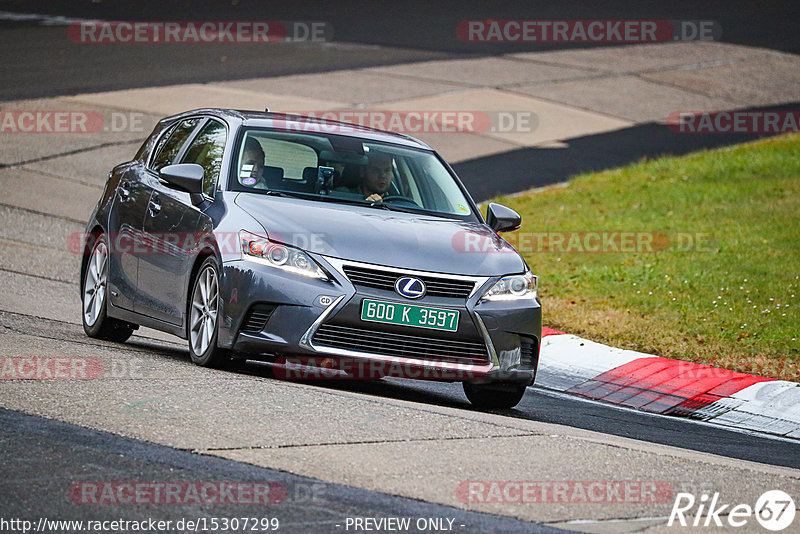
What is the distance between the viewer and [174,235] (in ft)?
29.1

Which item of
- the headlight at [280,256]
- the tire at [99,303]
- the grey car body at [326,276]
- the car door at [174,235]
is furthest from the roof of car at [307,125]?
the headlight at [280,256]

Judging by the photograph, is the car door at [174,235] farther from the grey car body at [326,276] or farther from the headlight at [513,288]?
the headlight at [513,288]

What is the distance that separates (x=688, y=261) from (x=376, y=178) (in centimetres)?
650

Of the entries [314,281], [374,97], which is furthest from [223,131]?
[374,97]

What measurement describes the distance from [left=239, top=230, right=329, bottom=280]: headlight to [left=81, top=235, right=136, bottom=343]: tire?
7.42 feet

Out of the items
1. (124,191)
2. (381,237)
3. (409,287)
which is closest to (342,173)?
(381,237)

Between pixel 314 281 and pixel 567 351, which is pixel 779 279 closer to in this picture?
pixel 567 351

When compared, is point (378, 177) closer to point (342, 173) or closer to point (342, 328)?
point (342, 173)

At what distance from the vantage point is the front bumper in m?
7.77

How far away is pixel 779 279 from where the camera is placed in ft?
→ 44.8

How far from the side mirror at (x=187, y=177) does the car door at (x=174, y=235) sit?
0.37 ft

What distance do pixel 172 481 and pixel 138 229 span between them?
416cm

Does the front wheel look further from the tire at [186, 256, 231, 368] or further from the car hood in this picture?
the car hood

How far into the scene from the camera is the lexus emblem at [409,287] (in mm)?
7816
